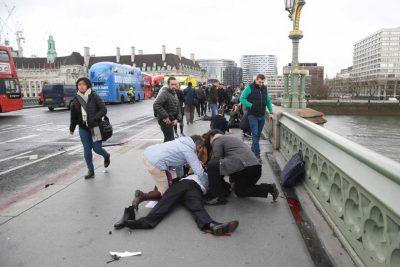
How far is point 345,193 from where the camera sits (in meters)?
3.24

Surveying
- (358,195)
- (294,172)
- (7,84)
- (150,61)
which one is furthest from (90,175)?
(150,61)

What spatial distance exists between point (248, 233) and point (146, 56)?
13223 centimetres

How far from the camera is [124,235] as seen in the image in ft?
12.7

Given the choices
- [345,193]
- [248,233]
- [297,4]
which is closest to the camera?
[345,193]

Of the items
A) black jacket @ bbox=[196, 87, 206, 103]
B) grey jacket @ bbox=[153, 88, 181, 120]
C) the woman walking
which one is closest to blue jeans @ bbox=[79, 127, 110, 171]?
the woman walking

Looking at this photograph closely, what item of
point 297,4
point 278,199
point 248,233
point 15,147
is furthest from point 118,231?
point 297,4

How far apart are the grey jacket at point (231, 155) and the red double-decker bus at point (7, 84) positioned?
19.0m

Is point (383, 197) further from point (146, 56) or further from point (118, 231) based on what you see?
point (146, 56)

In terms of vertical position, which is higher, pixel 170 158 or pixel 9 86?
pixel 9 86

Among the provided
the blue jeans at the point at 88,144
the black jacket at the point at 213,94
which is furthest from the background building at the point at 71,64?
the blue jeans at the point at 88,144

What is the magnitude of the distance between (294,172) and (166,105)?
10.7ft

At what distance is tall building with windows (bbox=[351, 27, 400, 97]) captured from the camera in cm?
11875

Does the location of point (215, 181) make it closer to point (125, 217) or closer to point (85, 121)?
point (125, 217)

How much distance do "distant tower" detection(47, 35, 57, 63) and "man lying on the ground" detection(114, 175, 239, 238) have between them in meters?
139
